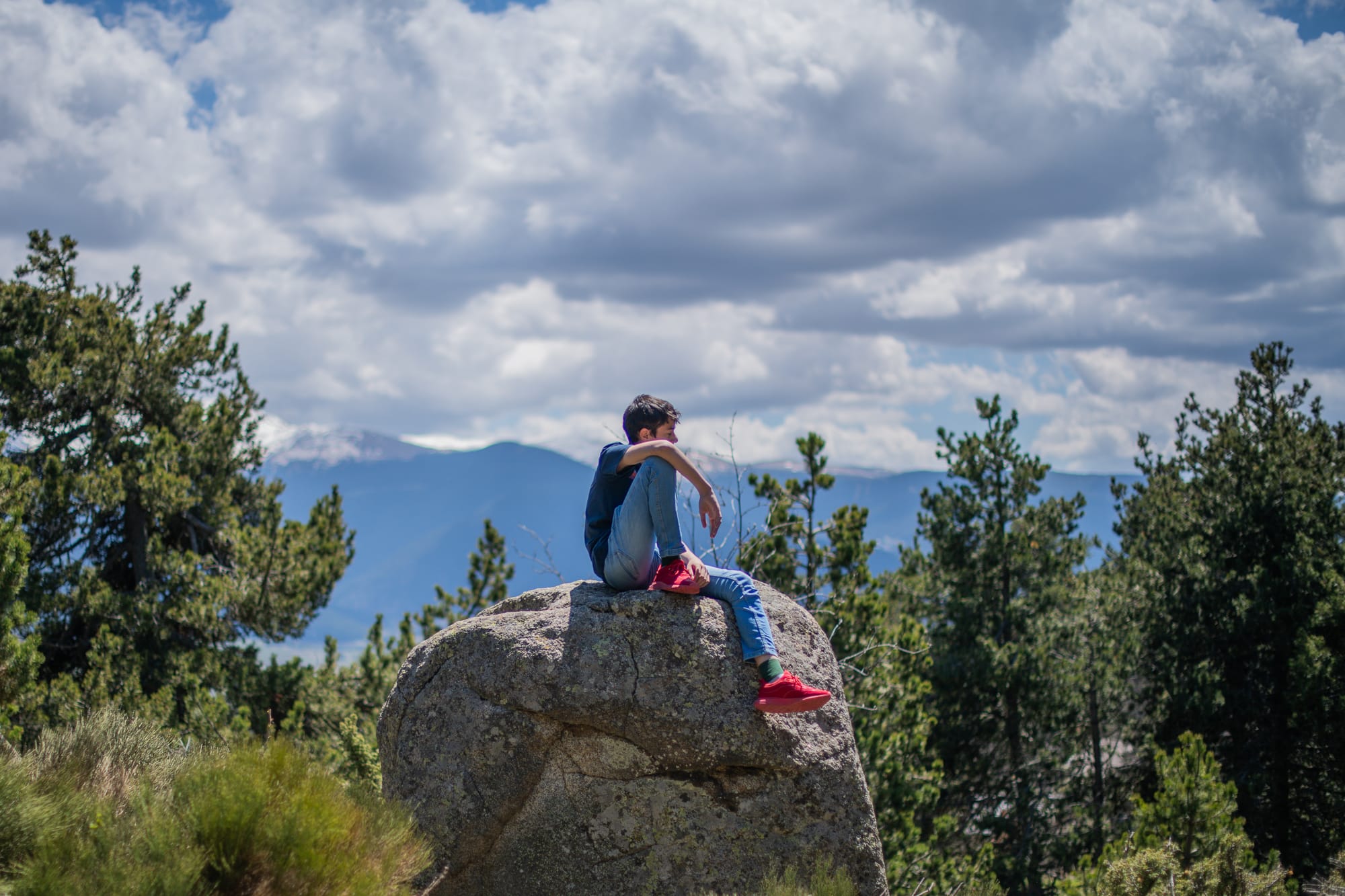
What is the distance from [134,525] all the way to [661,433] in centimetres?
1510

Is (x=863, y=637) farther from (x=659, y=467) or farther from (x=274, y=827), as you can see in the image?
(x=274, y=827)

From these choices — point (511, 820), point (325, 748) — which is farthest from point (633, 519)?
point (325, 748)

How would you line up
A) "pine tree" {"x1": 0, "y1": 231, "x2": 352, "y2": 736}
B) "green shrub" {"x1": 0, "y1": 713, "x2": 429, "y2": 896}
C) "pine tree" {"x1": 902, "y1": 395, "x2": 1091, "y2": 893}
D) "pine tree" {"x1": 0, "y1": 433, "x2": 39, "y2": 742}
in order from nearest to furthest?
"green shrub" {"x1": 0, "y1": 713, "x2": 429, "y2": 896}, "pine tree" {"x1": 0, "y1": 433, "x2": 39, "y2": 742}, "pine tree" {"x1": 0, "y1": 231, "x2": 352, "y2": 736}, "pine tree" {"x1": 902, "y1": 395, "x2": 1091, "y2": 893}

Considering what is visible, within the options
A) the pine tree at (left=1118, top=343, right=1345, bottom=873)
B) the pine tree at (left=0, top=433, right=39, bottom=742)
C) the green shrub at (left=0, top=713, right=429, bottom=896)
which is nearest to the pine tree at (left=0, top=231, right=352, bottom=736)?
the pine tree at (left=0, top=433, right=39, bottom=742)

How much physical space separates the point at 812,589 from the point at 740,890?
7.36 m

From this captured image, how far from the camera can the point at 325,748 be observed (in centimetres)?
1407

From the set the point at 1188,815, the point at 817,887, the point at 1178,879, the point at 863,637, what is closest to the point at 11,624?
the point at 863,637

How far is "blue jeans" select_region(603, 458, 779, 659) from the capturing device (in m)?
6.88

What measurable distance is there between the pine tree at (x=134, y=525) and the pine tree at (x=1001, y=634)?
12.7 metres

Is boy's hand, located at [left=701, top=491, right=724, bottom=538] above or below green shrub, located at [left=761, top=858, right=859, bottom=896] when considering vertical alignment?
above

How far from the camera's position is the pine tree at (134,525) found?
1683 cm

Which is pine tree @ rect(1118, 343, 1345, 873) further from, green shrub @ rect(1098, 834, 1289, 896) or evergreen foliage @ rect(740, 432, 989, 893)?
green shrub @ rect(1098, 834, 1289, 896)

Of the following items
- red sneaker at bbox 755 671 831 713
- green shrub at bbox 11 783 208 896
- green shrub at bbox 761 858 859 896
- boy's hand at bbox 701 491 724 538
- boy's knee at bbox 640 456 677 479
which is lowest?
green shrub at bbox 761 858 859 896

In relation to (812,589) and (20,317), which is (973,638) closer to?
(812,589)
